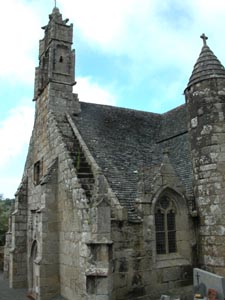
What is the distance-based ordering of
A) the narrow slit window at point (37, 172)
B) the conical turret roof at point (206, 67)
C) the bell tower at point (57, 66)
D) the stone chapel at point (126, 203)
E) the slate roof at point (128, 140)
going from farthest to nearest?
the narrow slit window at point (37, 172)
the bell tower at point (57, 66)
the slate roof at point (128, 140)
the conical turret roof at point (206, 67)
the stone chapel at point (126, 203)

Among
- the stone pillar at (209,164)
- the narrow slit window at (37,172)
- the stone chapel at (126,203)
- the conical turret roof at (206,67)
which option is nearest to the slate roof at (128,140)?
the stone chapel at (126,203)

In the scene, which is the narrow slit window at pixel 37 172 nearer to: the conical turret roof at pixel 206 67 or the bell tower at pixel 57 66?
the bell tower at pixel 57 66

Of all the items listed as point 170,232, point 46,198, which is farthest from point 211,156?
point 46,198

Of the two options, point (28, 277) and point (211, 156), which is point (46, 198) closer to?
point (28, 277)

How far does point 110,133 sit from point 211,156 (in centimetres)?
565

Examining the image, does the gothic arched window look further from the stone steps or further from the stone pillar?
the stone steps

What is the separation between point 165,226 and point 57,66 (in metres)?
8.81

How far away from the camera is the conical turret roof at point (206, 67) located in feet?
33.3

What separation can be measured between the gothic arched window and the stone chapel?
0.03m

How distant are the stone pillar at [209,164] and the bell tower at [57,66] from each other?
6279 mm

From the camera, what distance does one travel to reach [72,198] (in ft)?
35.5

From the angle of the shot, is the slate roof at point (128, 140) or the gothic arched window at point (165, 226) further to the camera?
the slate roof at point (128, 140)

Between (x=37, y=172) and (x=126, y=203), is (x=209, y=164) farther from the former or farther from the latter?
(x=37, y=172)

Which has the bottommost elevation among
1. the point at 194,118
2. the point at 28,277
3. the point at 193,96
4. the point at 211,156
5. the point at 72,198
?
the point at 28,277
